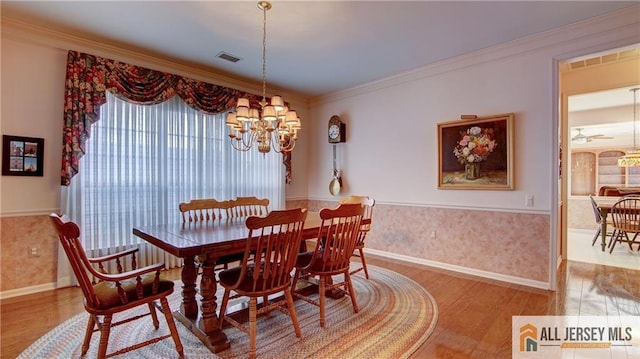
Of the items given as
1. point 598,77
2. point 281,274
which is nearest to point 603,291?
point 598,77

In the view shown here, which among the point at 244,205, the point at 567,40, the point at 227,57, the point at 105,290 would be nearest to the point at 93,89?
the point at 227,57

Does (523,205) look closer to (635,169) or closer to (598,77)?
(598,77)

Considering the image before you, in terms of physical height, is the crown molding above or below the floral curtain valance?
above

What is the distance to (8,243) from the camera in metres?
2.85

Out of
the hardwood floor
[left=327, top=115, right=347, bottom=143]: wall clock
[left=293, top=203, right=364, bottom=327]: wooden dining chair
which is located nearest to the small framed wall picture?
the hardwood floor

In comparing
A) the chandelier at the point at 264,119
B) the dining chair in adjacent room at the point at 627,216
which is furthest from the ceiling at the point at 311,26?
the dining chair in adjacent room at the point at 627,216

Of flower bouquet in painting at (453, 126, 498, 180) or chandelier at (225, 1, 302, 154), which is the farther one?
flower bouquet in painting at (453, 126, 498, 180)

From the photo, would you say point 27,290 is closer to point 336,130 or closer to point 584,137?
point 336,130

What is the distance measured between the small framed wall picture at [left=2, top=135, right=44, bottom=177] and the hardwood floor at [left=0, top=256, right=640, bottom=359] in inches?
48.7

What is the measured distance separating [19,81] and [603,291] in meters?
6.25

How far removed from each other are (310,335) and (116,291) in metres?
1.34

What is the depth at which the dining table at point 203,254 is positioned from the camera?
6.29ft

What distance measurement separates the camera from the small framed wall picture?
9.25ft

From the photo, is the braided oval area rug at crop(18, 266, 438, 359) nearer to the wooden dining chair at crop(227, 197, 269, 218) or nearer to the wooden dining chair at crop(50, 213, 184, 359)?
the wooden dining chair at crop(50, 213, 184, 359)
